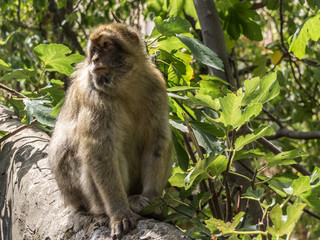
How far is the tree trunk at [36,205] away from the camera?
9.16ft

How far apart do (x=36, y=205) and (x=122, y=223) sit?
3.01 ft

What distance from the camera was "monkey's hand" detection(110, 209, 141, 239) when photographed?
2.71m

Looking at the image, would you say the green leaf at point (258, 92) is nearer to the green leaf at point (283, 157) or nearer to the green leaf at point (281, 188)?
the green leaf at point (283, 157)

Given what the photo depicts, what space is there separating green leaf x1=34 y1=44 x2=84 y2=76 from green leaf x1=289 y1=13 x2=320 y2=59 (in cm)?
183

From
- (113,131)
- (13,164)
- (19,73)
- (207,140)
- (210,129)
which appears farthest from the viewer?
(19,73)

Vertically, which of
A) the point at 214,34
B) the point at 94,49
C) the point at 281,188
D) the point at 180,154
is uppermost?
the point at 94,49

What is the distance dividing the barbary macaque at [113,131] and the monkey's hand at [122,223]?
107mm

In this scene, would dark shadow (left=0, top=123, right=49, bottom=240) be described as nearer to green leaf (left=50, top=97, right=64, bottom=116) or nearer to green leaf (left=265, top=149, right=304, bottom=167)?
green leaf (left=50, top=97, right=64, bottom=116)

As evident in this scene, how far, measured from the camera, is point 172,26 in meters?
3.60

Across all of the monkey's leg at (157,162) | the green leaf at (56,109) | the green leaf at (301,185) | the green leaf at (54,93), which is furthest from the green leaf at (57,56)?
the green leaf at (301,185)

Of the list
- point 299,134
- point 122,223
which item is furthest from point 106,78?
point 299,134

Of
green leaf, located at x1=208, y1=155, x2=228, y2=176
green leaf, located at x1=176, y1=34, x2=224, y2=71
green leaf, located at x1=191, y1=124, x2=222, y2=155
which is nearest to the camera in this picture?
green leaf, located at x1=208, y1=155, x2=228, y2=176

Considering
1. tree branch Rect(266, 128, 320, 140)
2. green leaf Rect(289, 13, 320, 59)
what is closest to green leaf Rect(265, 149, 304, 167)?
green leaf Rect(289, 13, 320, 59)

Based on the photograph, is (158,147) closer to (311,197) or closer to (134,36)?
(134,36)
